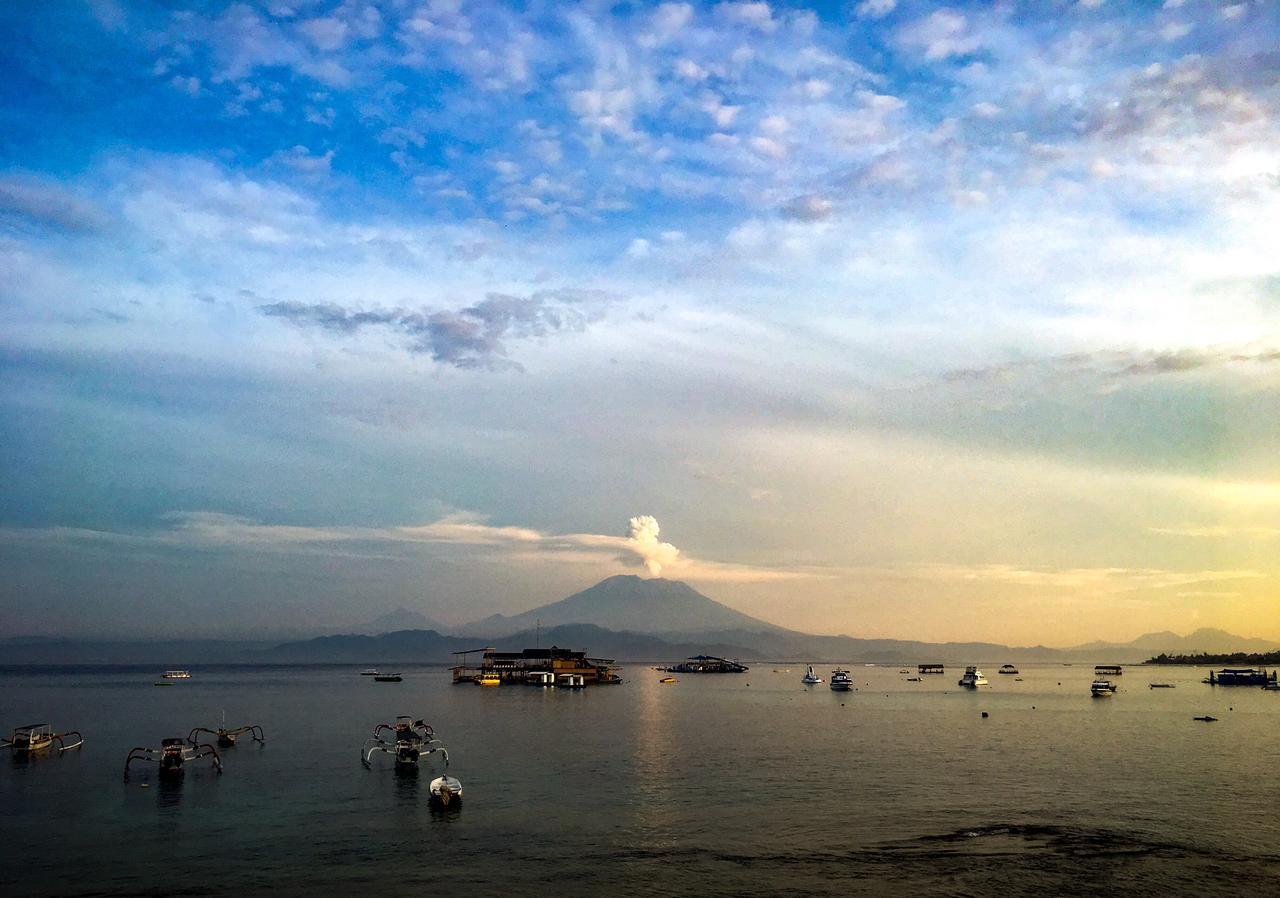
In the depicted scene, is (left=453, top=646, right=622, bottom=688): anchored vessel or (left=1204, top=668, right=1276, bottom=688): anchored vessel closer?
(left=453, top=646, right=622, bottom=688): anchored vessel

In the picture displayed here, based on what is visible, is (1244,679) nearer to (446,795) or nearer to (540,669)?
(540,669)

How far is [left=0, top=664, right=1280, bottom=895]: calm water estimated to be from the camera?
31109 mm

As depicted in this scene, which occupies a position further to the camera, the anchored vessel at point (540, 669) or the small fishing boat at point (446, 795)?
the anchored vessel at point (540, 669)

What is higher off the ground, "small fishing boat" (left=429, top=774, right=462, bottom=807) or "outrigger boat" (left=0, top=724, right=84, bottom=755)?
"small fishing boat" (left=429, top=774, right=462, bottom=807)

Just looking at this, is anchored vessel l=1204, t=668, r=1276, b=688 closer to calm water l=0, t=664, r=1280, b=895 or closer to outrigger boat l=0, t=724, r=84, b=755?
calm water l=0, t=664, r=1280, b=895

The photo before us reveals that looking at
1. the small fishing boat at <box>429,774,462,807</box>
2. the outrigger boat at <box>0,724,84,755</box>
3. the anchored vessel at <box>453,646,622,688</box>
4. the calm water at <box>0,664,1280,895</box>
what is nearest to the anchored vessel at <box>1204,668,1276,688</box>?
the calm water at <box>0,664,1280,895</box>

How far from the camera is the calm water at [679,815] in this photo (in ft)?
102

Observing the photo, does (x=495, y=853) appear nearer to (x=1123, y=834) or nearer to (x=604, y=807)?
(x=604, y=807)

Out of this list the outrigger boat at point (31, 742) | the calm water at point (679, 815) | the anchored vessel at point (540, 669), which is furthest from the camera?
the anchored vessel at point (540, 669)

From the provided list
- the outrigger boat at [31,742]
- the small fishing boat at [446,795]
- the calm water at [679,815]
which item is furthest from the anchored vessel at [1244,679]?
the outrigger boat at [31,742]

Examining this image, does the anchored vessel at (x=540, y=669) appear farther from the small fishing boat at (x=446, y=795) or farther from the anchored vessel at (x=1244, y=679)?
the anchored vessel at (x=1244, y=679)

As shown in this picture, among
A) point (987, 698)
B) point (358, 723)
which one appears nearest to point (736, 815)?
point (358, 723)

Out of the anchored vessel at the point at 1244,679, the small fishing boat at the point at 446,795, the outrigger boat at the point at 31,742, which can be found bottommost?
the anchored vessel at the point at 1244,679

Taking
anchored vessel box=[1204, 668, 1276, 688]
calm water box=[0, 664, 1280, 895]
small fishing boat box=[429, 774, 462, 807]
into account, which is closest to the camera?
calm water box=[0, 664, 1280, 895]
